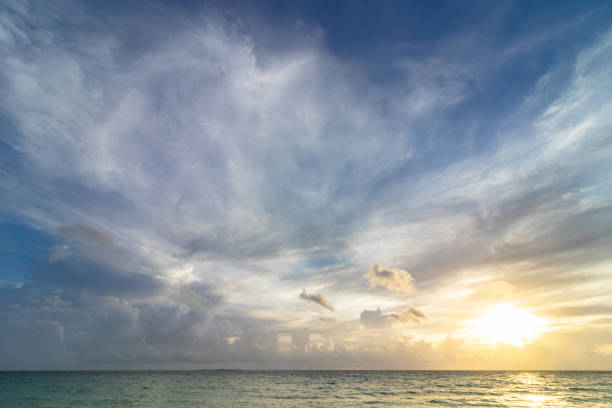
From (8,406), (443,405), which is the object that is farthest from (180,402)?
(443,405)

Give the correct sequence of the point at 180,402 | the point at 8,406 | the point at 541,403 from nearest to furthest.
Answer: the point at 8,406 < the point at 180,402 < the point at 541,403

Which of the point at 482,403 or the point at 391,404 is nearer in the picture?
the point at 391,404

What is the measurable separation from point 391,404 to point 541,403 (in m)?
29.0

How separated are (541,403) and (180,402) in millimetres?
63668

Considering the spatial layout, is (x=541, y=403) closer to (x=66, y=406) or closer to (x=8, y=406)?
(x=66, y=406)

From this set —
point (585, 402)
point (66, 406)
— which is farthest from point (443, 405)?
point (66, 406)

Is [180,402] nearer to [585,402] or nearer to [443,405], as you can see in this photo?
[443,405]

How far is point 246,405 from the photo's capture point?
172ft

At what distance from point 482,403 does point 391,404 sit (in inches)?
703

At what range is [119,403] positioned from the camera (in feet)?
179

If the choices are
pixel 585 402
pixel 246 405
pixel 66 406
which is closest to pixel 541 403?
pixel 585 402

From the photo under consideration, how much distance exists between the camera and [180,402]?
55.0m

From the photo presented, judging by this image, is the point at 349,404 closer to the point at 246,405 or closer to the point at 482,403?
the point at 246,405

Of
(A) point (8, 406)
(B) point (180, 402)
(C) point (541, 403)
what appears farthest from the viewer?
(C) point (541, 403)
